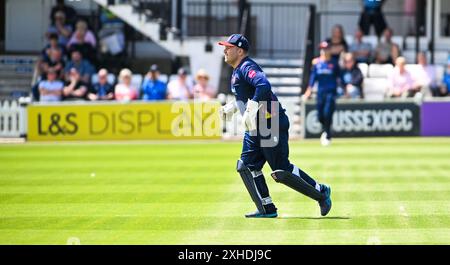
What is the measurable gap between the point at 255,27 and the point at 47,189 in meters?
16.6

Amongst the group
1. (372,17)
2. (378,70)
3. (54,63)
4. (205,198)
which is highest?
Answer: (372,17)

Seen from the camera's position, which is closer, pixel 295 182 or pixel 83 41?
pixel 295 182

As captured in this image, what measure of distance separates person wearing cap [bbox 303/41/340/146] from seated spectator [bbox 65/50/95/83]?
6.88 meters

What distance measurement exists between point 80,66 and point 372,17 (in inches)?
326

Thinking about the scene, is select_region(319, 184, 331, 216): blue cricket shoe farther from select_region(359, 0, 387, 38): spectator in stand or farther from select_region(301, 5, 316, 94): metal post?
select_region(359, 0, 387, 38): spectator in stand

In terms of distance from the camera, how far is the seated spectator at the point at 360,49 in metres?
27.4

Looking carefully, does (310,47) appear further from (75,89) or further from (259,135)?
(259,135)

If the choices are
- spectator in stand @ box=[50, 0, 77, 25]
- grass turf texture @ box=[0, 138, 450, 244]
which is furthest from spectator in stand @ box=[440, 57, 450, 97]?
spectator in stand @ box=[50, 0, 77, 25]

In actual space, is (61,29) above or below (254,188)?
above

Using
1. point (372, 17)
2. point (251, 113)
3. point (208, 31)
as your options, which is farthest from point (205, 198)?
point (372, 17)

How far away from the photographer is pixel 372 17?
29047mm

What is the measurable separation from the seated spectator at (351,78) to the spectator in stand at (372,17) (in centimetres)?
322

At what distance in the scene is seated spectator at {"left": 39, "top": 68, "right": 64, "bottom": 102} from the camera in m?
26.0
